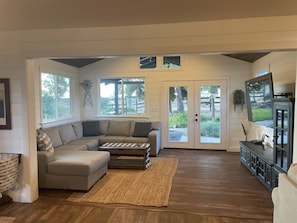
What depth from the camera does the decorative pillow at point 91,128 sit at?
6407 millimetres

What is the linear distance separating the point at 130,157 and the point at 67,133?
5.34 feet

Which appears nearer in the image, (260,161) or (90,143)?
(260,161)

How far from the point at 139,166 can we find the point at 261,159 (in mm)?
2243

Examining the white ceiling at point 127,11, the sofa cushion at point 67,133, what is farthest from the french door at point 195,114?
the white ceiling at point 127,11

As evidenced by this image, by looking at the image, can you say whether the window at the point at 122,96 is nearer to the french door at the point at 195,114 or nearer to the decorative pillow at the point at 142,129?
the decorative pillow at the point at 142,129

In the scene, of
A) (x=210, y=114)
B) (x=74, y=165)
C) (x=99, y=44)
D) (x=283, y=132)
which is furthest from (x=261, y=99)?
(x=74, y=165)

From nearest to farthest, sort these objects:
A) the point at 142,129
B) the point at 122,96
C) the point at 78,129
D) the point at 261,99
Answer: the point at 261,99
the point at 78,129
the point at 142,129
the point at 122,96

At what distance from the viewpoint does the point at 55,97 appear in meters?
5.94

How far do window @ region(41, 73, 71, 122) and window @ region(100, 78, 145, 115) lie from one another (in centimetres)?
103

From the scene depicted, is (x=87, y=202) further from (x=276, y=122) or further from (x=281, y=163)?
(x=276, y=122)

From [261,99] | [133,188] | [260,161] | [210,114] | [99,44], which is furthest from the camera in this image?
[210,114]

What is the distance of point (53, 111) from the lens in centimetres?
586

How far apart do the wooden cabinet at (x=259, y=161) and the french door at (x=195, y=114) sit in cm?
153

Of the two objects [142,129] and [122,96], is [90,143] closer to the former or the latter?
[142,129]
